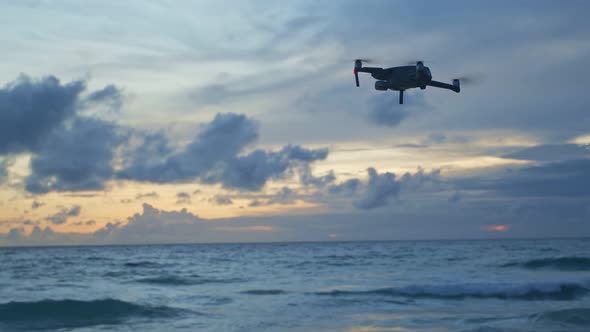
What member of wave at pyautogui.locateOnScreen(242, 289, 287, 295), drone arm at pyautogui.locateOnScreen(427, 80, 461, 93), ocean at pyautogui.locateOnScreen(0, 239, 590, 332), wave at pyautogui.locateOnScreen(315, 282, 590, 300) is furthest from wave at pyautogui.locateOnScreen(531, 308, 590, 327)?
wave at pyautogui.locateOnScreen(242, 289, 287, 295)

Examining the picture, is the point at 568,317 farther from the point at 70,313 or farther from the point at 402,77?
→ the point at 70,313

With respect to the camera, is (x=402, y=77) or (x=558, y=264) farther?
(x=558, y=264)

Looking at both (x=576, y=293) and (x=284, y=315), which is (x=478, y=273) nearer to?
(x=576, y=293)

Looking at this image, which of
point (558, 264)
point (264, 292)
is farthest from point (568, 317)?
point (558, 264)

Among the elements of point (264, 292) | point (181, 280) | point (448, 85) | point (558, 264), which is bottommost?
point (558, 264)

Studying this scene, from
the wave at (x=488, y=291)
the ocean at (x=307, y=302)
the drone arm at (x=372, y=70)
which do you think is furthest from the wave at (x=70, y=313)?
the drone arm at (x=372, y=70)

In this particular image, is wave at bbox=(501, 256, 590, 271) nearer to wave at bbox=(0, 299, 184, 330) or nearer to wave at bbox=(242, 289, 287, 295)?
wave at bbox=(242, 289, 287, 295)

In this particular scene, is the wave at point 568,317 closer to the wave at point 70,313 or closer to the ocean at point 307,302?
the ocean at point 307,302
